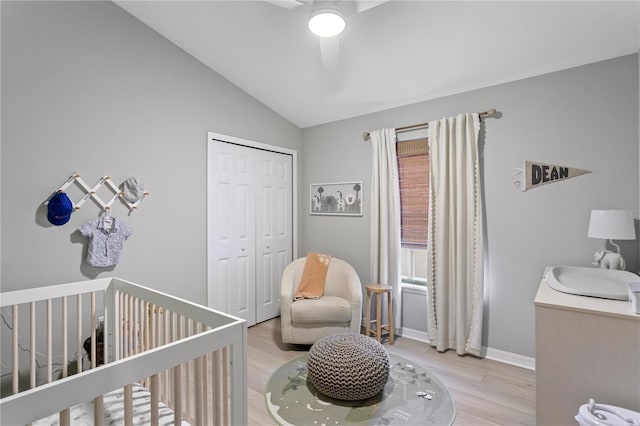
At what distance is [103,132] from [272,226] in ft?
6.32

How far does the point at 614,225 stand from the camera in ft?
6.43

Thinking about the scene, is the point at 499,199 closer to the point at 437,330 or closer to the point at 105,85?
the point at 437,330

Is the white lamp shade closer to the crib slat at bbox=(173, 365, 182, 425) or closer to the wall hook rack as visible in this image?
the crib slat at bbox=(173, 365, 182, 425)

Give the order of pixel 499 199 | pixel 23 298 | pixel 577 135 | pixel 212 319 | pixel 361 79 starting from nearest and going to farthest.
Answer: pixel 212 319 → pixel 23 298 → pixel 577 135 → pixel 499 199 → pixel 361 79

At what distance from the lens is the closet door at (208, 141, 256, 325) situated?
3.17 meters

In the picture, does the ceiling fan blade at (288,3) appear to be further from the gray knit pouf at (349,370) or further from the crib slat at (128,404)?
the gray knit pouf at (349,370)

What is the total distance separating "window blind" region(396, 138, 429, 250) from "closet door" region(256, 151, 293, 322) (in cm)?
144

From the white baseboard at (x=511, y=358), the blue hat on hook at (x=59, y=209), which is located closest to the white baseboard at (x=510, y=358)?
the white baseboard at (x=511, y=358)

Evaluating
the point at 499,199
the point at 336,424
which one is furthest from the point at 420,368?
the point at 499,199

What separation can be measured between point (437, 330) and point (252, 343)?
1.80 meters

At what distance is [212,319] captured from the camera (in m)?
1.35

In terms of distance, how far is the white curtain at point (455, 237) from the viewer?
2750 mm

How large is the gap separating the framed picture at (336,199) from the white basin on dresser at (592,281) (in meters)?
1.95

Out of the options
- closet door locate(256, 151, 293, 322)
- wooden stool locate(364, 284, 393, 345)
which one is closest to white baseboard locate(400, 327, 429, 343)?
wooden stool locate(364, 284, 393, 345)
